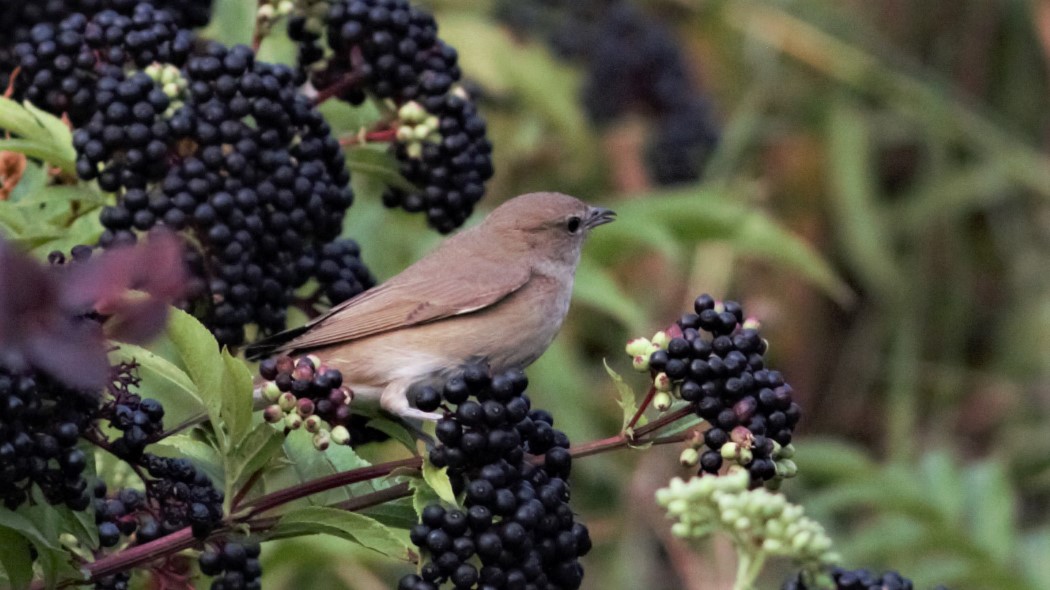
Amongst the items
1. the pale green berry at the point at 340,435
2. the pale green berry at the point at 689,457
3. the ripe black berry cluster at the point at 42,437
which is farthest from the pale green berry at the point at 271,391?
the pale green berry at the point at 689,457

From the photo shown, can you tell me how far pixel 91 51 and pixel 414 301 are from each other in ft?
4.17

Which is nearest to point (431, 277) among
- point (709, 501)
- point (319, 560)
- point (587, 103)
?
point (319, 560)

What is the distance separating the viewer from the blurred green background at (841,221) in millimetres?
6922

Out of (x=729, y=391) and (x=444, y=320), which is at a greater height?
(x=729, y=391)

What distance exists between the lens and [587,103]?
7.36 metres

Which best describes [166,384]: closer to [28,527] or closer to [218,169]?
[218,169]

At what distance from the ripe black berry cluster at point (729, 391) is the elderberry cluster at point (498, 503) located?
27 cm

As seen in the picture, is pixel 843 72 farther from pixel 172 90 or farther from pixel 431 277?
pixel 172 90

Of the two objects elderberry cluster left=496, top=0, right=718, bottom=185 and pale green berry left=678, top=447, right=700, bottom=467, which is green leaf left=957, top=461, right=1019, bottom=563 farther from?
pale green berry left=678, top=447, right=700, bottom=467

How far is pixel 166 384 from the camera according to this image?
4.07 metres

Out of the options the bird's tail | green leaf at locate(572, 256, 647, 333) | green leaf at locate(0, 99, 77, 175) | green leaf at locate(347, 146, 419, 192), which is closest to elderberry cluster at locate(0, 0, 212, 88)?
green leaf at locate(0, 99, 77, 175)

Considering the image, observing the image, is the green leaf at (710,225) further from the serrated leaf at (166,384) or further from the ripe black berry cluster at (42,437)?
the ripe black berry cluster at (42,437)

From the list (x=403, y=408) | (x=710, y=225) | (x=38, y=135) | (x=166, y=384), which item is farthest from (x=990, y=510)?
(x=38, y=135)

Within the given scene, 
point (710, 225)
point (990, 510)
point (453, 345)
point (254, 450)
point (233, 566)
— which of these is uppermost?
point (990, 510)
